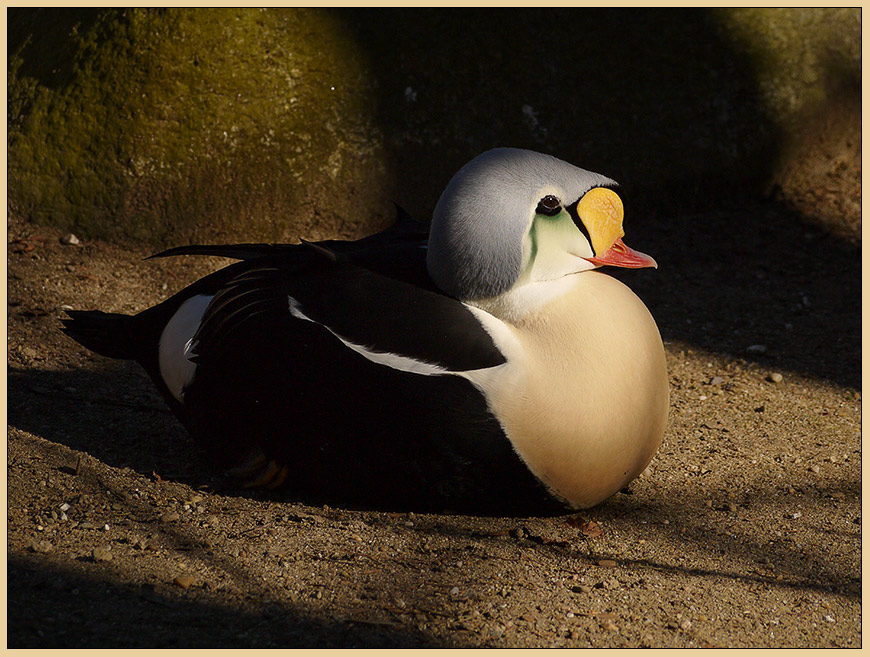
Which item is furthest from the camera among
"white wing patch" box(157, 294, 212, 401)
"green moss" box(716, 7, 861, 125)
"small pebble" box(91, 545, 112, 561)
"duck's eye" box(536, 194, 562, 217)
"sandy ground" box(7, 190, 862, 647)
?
"green moss" box(716, 7, 861, 125)

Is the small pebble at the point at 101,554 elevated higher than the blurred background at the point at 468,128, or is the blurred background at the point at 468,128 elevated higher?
the blurred background at the point at 468,128

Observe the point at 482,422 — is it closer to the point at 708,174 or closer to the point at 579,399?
the point at 579,399

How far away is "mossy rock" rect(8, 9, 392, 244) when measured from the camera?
4.52m

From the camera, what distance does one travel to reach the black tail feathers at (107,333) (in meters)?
3.29

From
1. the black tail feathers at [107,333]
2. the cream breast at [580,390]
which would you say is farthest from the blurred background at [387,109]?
the cream breast at [580,390]

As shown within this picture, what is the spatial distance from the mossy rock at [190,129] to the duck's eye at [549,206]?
222 cm

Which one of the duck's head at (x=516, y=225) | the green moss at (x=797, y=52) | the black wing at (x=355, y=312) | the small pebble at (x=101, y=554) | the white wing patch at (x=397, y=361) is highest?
the green moss at (x=797, y=52)

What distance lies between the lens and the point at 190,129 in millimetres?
4531

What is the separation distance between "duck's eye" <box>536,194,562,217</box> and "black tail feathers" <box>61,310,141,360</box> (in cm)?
148

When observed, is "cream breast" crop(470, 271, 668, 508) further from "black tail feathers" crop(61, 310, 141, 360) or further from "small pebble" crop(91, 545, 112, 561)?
"black tail feathers" crop(61, 310, 141, 360)

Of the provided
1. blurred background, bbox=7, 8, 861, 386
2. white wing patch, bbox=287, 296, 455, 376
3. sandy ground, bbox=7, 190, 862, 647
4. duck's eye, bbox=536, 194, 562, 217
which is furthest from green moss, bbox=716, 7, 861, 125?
white wing patch, bbox=287, 296, 455, 376

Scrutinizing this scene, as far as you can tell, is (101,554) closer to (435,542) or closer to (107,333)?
(435,542)

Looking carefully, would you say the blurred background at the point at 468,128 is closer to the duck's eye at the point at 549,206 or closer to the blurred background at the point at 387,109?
the blurred background at the point at 387,109

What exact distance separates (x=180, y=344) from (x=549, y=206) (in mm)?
1249
